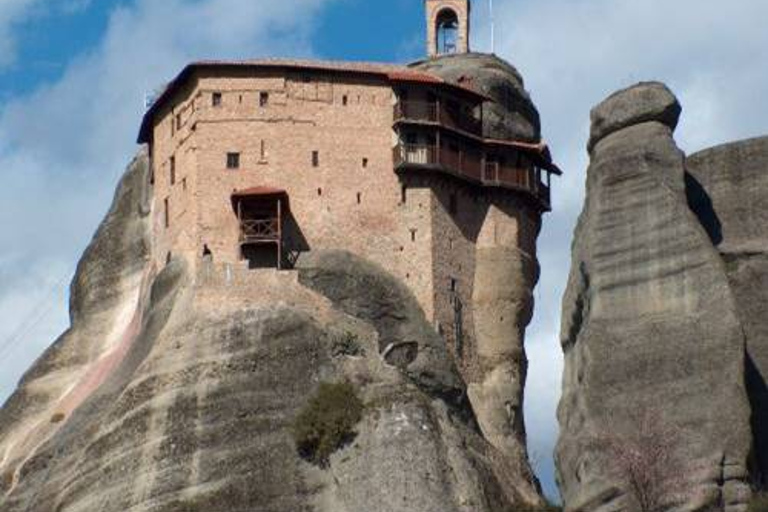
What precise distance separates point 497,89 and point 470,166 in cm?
522

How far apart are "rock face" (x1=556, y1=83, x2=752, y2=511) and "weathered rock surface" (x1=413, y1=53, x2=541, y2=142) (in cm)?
2099

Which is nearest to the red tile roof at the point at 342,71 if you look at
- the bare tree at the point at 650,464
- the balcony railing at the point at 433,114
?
the balcony railing at the point at 433,114

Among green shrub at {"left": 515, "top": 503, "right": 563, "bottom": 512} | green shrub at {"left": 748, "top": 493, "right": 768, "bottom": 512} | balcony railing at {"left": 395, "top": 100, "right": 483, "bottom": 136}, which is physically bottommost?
green shrub at {"left": 748, "top": 493, "right": 768, "bottom": 512}

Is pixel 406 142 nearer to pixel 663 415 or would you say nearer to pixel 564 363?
pixel 564 363

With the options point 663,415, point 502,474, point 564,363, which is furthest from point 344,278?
point 663,415

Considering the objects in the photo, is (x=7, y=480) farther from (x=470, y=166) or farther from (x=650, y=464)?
(x=650, y=464)

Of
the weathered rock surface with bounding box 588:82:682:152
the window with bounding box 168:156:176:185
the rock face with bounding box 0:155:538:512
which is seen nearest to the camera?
the weathered rock surface with bounding box 588:82:682:152

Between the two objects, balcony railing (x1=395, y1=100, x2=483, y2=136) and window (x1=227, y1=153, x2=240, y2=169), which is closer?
window (x1=227, y1=153, x2=240, y2=169)

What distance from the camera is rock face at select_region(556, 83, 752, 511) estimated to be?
2869 inches

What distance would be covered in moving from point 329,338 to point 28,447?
13.8 m

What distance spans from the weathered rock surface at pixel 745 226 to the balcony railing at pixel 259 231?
20.2 m

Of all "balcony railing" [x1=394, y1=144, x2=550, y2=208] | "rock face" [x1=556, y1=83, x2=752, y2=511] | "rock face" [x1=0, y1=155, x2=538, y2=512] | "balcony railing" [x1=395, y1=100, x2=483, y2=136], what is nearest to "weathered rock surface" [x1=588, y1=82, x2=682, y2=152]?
"rock face" [x1=556, y1=83, x2=752, y2=511]

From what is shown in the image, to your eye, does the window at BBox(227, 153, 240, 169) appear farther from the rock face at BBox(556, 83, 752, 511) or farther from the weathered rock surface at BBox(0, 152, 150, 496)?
the rock face at BBox(556, 83, 752, 511)

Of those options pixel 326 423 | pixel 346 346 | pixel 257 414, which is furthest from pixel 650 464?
pixel 346 346
